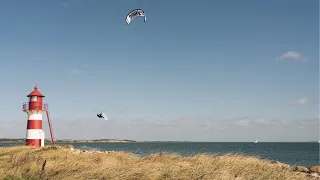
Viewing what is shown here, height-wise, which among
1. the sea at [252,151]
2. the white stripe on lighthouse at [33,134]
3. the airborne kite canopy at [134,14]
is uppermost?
the airborne kite canopy at [134,14]

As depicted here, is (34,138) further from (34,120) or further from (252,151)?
(252,151)

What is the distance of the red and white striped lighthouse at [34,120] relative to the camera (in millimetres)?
26062

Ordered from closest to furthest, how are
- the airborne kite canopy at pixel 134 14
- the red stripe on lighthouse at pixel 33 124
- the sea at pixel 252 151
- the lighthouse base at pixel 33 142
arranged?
the airborne kite canopy at pixel 134 14 < the lighthouse base at pixel 33 142 < the red stripe on lighthouse at pixel 33 124 < the sea at pixel 252 151

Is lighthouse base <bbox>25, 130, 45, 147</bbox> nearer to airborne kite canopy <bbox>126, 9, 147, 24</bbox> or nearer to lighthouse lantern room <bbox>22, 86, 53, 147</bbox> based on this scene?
lighthouse lantern room <bbox>22, 86, 53, 147</bbox>

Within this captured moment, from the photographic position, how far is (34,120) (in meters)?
26.2

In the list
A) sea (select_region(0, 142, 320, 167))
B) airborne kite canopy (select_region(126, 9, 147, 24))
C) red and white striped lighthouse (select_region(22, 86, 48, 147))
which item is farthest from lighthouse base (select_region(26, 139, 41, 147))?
airborne kite canopy (select_region(126, 9, 147, 24))

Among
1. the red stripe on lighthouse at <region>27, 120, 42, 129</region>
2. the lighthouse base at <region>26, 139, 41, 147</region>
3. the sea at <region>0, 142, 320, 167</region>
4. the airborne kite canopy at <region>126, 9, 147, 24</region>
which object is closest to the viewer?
the airborne kite canopy at <region>126, 9, 147, 24</region>

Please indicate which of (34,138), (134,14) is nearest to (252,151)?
(34,138)

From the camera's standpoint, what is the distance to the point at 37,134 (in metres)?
26.2

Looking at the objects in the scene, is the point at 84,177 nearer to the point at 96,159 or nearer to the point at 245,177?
the point at 245,177

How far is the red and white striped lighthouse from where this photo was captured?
85.5 feet

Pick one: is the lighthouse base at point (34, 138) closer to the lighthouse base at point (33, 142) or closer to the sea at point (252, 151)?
the lighthouse base at point (33, 142)

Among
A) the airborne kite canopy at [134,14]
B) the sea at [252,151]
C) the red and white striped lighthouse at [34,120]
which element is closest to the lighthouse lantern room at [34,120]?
the red and white striped lighthouse at [34,120]

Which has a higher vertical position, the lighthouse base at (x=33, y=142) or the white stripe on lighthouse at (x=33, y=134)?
the white stripe on lighthouse at (x=33, y=134)
